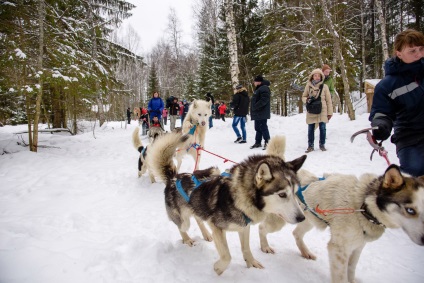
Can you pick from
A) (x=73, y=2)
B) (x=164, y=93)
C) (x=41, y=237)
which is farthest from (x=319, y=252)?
(x=164, y=93)

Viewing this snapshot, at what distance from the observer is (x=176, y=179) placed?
2.89 m

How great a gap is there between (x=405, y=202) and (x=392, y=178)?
184 millimetres

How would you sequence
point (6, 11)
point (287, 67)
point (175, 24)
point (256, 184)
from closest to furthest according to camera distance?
point (256, 184)
point (6, 11)
point (287, 67)
point (175, 24)

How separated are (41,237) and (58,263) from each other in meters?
0.82

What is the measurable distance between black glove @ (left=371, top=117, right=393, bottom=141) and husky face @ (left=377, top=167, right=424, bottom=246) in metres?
0.53

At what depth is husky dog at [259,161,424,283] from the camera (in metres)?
1.71

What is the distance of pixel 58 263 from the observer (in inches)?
88.1

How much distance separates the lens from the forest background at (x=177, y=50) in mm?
6828

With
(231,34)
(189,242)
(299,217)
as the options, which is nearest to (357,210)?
(299,217)

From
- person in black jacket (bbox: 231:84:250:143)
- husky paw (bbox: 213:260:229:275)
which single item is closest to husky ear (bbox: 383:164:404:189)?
husky paw (bbox: 213:260:229:275)

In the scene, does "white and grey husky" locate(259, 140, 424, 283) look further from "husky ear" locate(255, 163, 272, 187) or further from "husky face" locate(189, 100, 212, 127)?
"husky face" locate(189, 100, 212, 127)

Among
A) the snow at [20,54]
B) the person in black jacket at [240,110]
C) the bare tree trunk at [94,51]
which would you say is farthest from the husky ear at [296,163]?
the bare tree trunk at [94,51]

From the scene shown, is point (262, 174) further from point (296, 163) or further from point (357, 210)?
point (357, 210)

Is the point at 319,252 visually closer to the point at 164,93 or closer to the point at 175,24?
the point at 175,24
